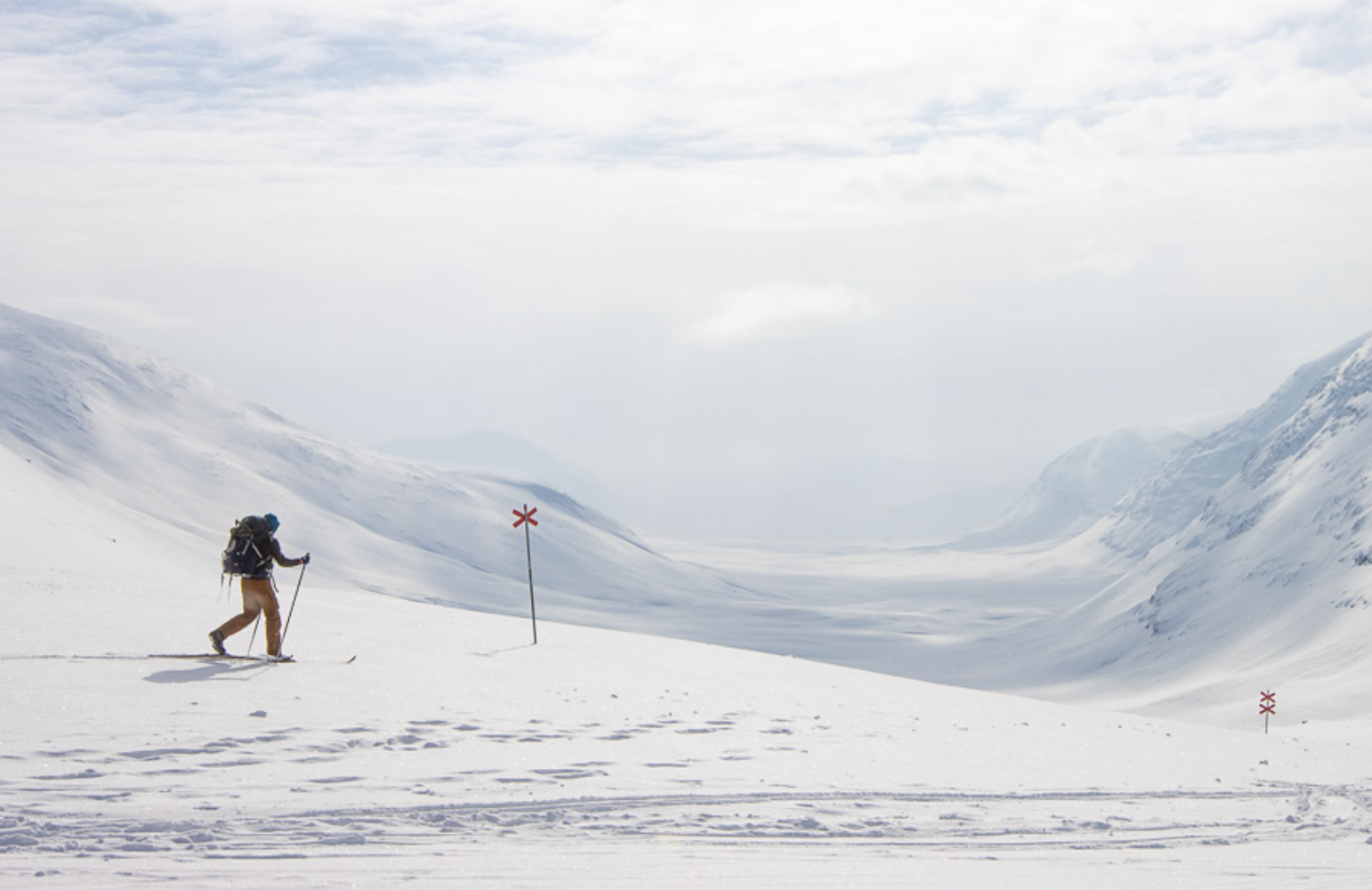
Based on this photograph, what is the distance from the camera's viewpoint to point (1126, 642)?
159250 millimetres

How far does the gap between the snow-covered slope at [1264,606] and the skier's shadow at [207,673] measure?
87292mm

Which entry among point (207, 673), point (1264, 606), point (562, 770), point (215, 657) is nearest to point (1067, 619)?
point (1264, 606)

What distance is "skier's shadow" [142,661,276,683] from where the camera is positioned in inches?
567

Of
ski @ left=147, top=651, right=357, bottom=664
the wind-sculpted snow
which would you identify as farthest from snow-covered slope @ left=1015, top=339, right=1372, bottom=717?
ski @ left=147, top=651, right=357, bottom=664

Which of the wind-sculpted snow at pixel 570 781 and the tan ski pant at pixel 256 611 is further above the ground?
the tan ski pant at pixel 256 611

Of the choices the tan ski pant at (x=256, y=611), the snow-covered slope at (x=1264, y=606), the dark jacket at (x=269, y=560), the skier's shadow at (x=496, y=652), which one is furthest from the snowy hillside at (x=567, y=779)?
the snow-covered slope at (x=1264, y=606)

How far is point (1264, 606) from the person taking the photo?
13925 cm

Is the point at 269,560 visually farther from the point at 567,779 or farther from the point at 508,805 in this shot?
the point at 508,805

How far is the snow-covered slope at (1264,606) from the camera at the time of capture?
107 meters

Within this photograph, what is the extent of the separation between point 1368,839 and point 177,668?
46.2 ft

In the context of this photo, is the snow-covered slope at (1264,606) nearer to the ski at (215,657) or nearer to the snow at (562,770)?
the snow at (562,770)

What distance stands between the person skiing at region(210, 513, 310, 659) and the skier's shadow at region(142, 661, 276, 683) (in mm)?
405

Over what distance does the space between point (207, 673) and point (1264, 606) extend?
146 meters

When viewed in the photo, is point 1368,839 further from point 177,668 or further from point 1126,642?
point 1126,642
